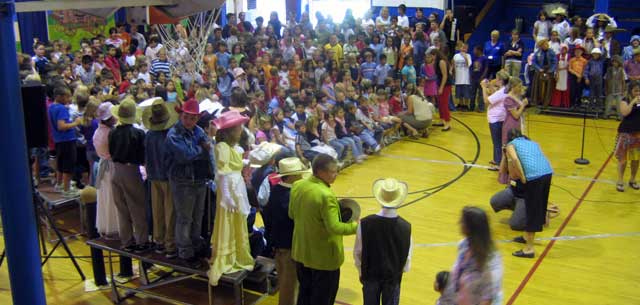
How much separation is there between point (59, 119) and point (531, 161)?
5.57 m

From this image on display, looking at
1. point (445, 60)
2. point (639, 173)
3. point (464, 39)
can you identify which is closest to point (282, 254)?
point (639, 173)

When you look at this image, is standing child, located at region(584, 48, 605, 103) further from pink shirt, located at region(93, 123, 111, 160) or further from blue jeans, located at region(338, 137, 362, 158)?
pink shirt, located at region(93, 123, 111, 160)

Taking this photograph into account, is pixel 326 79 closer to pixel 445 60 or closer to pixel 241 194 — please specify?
pixel 445 60

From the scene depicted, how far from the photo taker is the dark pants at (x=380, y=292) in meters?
5.37

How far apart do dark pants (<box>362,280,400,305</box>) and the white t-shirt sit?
10092mm

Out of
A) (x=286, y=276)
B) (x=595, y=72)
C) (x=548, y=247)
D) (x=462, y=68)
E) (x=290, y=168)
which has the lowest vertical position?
(x=548, y=247)

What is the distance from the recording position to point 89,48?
13.6 meters

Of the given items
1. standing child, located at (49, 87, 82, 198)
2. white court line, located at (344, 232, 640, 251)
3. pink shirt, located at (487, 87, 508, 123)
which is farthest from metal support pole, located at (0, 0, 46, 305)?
pink shirt, located at (487, 87, 508, 123)

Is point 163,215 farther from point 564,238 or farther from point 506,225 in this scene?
point 564,238

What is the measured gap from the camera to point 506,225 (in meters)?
8.70

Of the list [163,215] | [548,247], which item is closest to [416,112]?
[548,247]

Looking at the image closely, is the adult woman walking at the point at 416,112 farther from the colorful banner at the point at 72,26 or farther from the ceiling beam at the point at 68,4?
the colorful banner at the point at 72,26

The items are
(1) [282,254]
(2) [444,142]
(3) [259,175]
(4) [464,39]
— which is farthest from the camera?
(4) [464,39]

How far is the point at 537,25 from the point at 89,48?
405 inches
